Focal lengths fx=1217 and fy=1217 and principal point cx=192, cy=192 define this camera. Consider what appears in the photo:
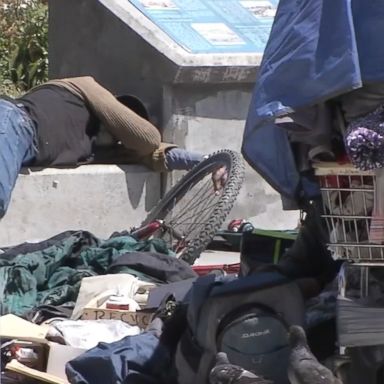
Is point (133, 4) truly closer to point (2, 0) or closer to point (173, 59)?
point (173, 59)

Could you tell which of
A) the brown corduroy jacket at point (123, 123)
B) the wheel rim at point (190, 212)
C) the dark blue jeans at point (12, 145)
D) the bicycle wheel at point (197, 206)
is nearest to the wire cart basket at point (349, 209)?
the bicycle wheel at point (197, 206)

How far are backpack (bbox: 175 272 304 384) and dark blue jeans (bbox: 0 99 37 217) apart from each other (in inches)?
102

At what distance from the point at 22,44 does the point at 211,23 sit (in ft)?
18.2

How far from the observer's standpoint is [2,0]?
14000mm

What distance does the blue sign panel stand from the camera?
7.64 metres

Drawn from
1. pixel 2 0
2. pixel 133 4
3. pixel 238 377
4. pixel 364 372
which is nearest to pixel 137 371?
pixel 238 377

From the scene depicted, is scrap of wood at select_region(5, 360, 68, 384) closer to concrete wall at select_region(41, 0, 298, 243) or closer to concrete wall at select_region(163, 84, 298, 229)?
concrete wall at select_region(41, 0, 298, 243)

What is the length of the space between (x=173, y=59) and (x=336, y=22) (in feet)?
12.9

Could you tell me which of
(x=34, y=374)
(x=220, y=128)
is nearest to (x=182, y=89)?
(x=220, y=128)

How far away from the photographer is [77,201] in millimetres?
7195

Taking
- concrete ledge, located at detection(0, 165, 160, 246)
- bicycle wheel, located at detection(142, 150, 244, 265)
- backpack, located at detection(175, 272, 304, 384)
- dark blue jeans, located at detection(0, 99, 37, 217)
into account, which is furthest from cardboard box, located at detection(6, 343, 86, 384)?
concrete ledge, located at detection(0, 165, 160, 246)

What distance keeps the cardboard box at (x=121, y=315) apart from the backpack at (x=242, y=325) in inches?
28.8

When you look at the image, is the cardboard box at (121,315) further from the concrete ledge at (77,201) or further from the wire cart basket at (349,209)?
the concrete ledge at (77,201)

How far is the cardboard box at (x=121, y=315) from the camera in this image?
193 inches
